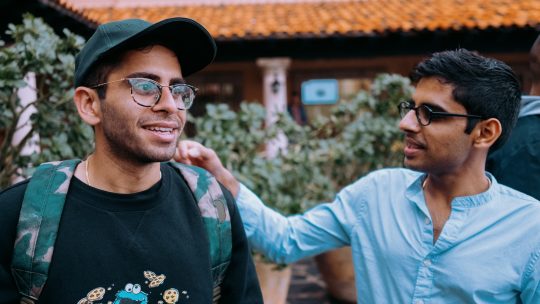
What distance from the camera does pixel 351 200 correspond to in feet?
6.09

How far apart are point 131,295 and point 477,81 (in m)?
1.21

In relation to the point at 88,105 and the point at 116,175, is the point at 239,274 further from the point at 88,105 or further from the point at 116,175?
the point at 88,105

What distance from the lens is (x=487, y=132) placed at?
5.53ft

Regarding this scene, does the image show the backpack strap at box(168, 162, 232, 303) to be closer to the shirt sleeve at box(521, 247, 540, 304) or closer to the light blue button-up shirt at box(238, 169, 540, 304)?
the light blue button-up shirt at box(238, 169, 540, 304)

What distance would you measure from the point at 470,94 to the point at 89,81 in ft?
3.79

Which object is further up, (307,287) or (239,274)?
(239,274)

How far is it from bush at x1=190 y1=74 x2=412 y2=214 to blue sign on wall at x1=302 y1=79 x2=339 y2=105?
23.1 feet

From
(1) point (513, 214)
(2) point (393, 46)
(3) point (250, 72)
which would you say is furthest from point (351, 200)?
(3) point (250, 72)

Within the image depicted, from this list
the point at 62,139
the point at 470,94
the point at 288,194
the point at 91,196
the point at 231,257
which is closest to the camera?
the point at 91,196

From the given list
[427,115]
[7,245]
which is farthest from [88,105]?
[427,115]

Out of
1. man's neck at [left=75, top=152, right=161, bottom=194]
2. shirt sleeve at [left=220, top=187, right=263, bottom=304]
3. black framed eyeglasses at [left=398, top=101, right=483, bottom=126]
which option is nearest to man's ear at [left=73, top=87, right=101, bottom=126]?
man's neck at [left=75, top=152, right=161, bottom=194]

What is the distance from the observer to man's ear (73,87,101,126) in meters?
1.42

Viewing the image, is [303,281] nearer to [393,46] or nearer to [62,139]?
[62,139]

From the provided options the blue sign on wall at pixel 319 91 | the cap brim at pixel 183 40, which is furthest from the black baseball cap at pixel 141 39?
the blue sign on wall at pixel 319 91
